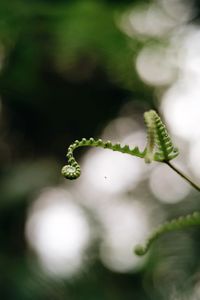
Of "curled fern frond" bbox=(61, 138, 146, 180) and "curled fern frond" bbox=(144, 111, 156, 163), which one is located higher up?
"curled fern frond" bbox=(144, 111, 156, 163)

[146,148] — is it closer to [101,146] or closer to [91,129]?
[101,146]

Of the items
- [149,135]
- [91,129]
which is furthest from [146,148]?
[91,129]

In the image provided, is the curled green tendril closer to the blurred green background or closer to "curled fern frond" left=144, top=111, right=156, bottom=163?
"curled fern frond" left=144, top=111, right=156, bottom=163

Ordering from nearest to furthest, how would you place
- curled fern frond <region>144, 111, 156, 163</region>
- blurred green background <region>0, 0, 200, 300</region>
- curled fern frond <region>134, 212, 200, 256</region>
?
curled fern frond <region>144, 111, 156, 163</region>
curled fern frond <region>134, 212, 200, 256</region>
blurred green background <region>0, 0, 200, 300</region>

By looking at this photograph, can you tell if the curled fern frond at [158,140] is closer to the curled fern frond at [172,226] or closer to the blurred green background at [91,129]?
the curled fern frond at [172,226]

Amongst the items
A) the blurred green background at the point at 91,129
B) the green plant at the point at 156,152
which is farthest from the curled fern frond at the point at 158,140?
the blurred green background at the point at 91,129

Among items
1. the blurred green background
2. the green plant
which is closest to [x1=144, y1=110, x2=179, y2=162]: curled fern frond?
the green plant
